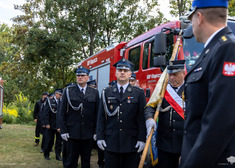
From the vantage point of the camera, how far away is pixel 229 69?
1493 millimetres

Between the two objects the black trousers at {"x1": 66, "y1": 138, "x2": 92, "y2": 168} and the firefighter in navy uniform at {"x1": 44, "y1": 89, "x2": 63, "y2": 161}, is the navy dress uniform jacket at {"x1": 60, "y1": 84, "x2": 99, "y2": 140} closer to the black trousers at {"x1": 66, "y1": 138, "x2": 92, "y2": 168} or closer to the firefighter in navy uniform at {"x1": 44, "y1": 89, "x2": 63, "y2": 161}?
the black trousers at {"x1": 66, "y1": 138, "x2": 92, "y2": 168}

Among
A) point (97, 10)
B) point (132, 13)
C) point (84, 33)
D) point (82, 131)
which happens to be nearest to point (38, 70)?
point (84, 33)

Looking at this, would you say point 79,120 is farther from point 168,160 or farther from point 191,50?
point 191,50

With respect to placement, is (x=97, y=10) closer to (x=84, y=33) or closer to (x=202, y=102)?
(x=84, y=33)

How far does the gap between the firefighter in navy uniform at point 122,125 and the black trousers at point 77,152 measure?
1.42m

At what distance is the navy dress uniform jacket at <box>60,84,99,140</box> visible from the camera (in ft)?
18.6

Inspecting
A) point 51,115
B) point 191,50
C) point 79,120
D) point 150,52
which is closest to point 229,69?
point 191,50

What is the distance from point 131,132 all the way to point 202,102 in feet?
9.02

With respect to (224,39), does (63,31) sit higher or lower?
higher

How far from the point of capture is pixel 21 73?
83.2 ft

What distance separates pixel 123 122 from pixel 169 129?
2.51 feet

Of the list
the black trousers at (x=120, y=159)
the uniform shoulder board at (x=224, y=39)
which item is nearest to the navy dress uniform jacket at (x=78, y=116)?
the black trousers at (x=120, y=159)

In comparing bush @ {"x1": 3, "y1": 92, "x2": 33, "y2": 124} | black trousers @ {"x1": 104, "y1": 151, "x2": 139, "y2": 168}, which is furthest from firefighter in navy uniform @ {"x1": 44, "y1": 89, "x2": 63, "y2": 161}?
bush @ {"x1": 3, "y1": 92, "x2": 33, "y2": 124}

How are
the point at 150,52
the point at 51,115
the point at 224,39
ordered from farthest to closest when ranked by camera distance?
the point at 51,115 → the point at 150,52 → the point at 224,39
